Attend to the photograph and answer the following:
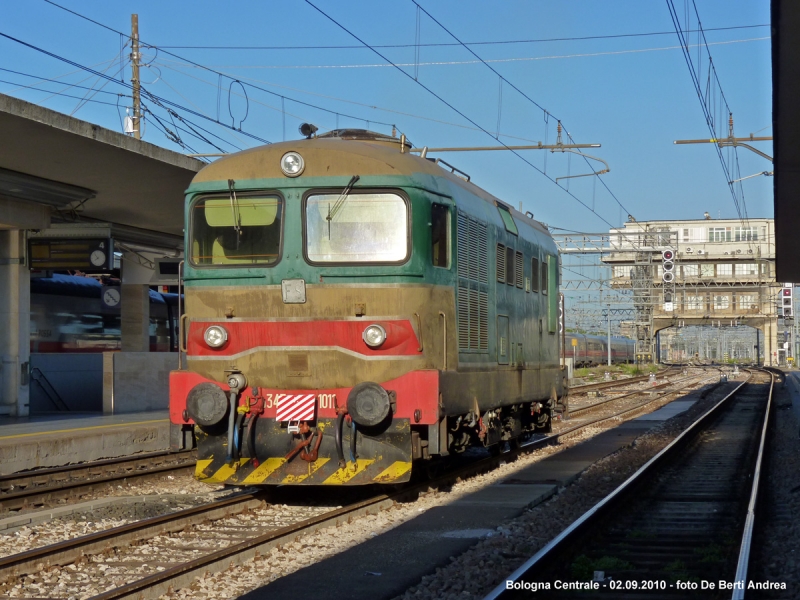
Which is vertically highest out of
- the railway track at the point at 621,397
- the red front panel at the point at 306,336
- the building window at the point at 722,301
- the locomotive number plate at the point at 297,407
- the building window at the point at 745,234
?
the building window at the point at 745,234

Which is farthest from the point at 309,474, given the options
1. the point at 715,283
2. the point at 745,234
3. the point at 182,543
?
the point at 745,234

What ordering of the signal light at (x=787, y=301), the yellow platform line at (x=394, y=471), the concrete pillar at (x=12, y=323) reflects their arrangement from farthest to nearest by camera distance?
the signal light at (x=787, y=301) < the concrete pillar at (x=12, y=323) < the yellow platform line at (x=394, y=471)

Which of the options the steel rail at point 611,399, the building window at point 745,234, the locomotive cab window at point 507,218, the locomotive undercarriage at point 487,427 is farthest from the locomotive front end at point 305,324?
the building window at point 745,234

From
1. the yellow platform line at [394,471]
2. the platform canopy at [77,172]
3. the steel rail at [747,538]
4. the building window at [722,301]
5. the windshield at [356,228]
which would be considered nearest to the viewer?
the steel rail at [747,538]

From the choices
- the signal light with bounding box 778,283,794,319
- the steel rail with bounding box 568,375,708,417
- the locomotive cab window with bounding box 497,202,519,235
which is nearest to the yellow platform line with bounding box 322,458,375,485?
the locomotive cab window with bounding box 497,202,519,235

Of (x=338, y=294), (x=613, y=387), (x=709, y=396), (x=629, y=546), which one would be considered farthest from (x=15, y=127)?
(x=613, y=387)

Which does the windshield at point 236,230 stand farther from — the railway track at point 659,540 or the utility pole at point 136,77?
the utility pole at point 136,77

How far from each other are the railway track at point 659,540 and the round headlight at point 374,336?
2512mm

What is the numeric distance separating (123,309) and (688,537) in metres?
19.1

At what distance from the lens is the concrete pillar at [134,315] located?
25.2 m

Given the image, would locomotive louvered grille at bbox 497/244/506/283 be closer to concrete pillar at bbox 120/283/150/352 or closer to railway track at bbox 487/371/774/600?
railway track at bbox 487/371/774/600

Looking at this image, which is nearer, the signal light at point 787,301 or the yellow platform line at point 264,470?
the yellow platform line at point 264,470

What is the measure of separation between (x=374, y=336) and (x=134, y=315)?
17.0 meters

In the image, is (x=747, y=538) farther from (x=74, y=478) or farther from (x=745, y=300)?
(x=745, y=300)
